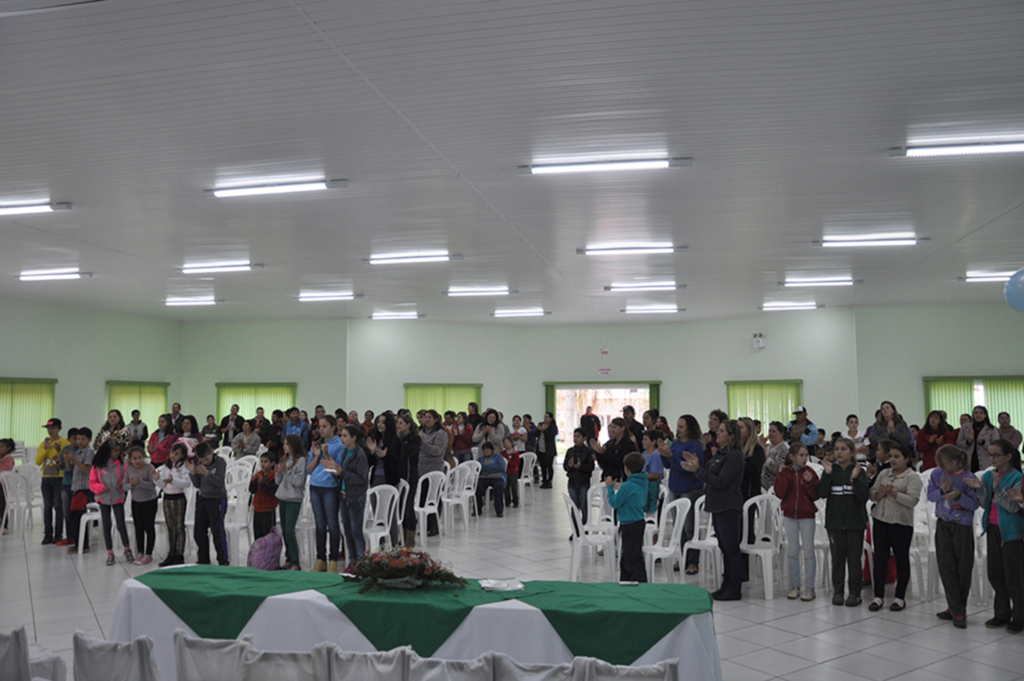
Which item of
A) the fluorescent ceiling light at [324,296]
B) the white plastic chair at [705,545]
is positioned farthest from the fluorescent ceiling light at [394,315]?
the white plastic chair at [705,545]

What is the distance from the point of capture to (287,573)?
4.80 meters

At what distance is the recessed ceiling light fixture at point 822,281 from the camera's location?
517 inches

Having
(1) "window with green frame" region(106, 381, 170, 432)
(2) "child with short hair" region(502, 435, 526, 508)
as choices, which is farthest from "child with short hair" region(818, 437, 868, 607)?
(1) "window with green frame" region(106, 381, 170, 432)

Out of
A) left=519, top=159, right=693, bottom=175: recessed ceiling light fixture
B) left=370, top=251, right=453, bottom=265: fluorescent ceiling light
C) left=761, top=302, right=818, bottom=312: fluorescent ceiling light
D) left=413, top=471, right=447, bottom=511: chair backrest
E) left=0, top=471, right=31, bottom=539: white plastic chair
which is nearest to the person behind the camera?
left=519, top=159, right=693, bottom=175: recessed ceiling light fixture

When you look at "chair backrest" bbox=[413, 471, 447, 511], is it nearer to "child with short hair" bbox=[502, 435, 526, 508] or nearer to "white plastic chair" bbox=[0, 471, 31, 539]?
"child with short hair" bbox=[502, 435, 526, 508]

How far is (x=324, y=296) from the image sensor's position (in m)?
15.2

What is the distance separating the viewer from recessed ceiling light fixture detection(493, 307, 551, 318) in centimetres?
1711

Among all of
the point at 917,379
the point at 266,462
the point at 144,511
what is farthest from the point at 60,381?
the point at 917,379

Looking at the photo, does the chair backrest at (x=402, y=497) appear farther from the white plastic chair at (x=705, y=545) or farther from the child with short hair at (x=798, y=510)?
the child with short hair at (x=798, y=510)

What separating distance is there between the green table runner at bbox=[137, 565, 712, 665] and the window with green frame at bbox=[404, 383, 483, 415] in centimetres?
1471

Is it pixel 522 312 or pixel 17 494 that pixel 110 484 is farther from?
pixel 522 312

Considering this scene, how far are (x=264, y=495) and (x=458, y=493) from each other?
3.42 m

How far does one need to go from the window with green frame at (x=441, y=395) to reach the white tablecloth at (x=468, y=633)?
14875mm

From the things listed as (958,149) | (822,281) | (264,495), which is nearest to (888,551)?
(958,149)
